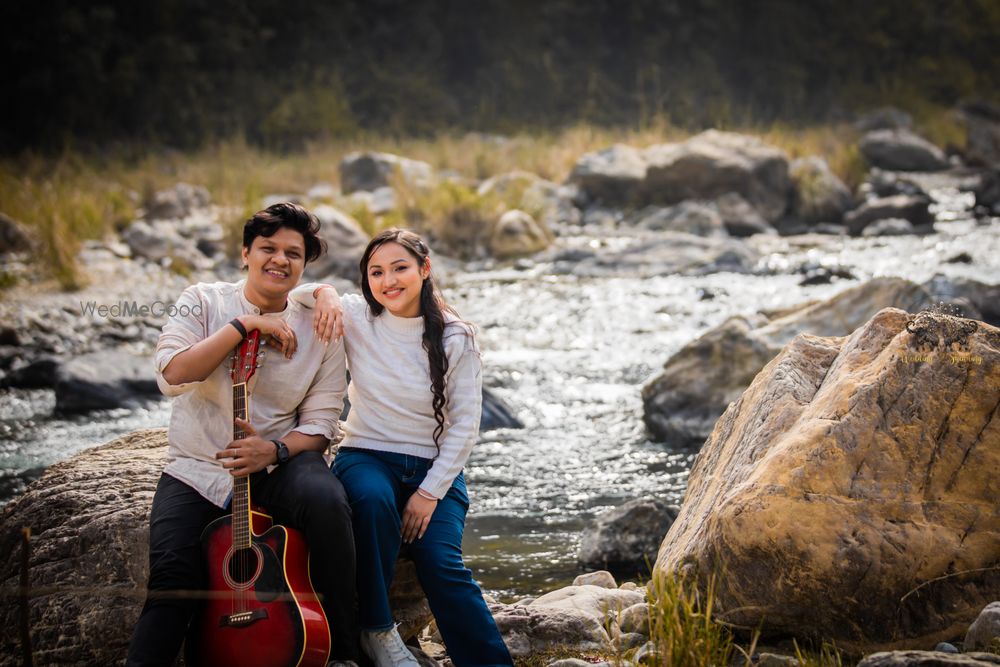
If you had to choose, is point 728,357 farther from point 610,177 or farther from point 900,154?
point 900,154

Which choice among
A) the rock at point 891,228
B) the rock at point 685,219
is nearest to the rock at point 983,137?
the rock at point 891,228

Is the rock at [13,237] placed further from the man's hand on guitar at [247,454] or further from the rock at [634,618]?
the rock at [634,618]

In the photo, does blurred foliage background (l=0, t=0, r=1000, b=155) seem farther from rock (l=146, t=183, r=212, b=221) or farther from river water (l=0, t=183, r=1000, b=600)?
river water (l=0, t=183, r=1000, b=600)

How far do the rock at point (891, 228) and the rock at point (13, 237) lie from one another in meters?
9.26

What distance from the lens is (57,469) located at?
3.48 m

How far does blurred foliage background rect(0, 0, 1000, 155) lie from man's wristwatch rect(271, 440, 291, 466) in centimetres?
1706

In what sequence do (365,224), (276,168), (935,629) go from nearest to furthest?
(935,629) → (365,224) → (276,168)

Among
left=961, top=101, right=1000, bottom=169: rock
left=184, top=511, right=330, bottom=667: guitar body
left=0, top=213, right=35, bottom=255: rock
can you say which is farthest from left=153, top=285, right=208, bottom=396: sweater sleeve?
left=961, top=101, right=1000, bottom=169: rock

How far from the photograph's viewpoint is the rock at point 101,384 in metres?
6.90

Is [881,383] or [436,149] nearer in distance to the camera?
[881,383]

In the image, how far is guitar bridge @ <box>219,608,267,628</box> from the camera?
2590 mm

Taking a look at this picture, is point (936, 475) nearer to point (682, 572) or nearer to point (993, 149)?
point (682, 572)

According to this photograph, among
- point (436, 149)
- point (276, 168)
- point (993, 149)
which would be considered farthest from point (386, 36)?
point (993, 149)

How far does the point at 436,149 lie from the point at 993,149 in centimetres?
934
